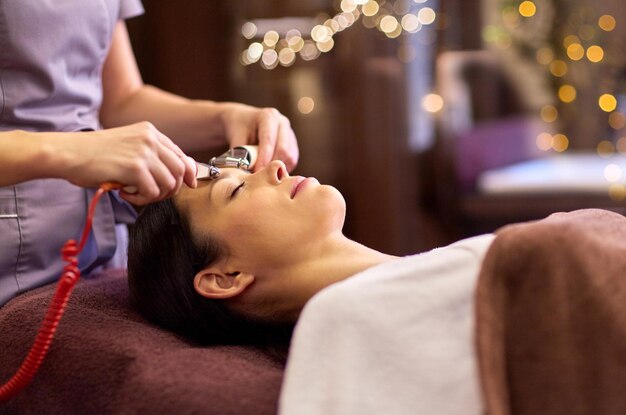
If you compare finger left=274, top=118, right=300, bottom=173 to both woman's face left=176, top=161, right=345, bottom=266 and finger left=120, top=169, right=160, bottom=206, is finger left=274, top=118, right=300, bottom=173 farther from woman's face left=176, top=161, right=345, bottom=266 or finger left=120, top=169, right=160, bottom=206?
finger left=120, top=169, right=160, bottom=206

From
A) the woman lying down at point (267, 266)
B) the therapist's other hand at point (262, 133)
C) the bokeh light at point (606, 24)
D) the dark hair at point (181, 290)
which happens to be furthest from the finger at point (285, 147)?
the bokeh light at point (606, 24)

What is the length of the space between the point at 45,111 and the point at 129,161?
1.44ft

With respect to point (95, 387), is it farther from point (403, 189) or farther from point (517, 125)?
point (517, 125)

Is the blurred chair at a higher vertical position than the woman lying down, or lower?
lower

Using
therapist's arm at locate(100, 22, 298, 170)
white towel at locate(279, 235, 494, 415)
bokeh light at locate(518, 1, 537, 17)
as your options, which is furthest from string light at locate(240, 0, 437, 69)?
white towel at locate(279, 235, 494, 415)

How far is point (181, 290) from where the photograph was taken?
135cm

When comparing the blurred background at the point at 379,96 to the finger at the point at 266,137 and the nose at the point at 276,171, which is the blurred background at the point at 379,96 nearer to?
the finger at the point at 266,137

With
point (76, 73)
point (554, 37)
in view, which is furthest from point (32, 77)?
point (554, 37)

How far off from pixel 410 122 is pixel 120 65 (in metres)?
1.98

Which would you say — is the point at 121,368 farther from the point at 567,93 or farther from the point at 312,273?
the point at 567,93

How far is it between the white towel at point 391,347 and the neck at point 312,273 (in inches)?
10.1

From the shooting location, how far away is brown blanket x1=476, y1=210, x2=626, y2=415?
0.96 meters

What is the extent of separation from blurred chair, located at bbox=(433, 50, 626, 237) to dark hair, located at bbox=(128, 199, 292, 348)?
239 centimetres

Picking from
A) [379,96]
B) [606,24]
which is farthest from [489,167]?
[606,24]
